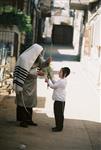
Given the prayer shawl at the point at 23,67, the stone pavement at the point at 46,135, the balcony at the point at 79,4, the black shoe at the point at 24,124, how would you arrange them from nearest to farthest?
1. the stone pavement at the point at 46,135
2. the prayer shawl at the point at 23,67
3. the black shoe at the point at 24,124
4. the balcony at the point at 79,4

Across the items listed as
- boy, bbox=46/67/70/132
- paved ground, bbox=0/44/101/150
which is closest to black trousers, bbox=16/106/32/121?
paved ground, bbox=0/44/101/150

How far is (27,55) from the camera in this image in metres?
9.54

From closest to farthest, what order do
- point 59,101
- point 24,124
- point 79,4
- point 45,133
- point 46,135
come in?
point 46,135 < point 45,133 < point 59,101 < point 24,124 < point 79,4

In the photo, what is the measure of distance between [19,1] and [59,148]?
48.5ft

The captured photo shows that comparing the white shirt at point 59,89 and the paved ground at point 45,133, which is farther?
the white shirt at point 59,89

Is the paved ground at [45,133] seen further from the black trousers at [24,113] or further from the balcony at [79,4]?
the balcony at [79,4]

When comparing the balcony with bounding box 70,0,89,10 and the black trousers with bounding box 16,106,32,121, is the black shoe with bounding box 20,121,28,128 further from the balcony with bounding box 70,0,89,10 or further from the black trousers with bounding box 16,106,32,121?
the balcony with bounding box 70,0,89,10

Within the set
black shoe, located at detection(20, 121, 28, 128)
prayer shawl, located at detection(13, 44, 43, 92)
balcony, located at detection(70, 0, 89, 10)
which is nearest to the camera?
prayer shawl, located at detection(13, 44, 43, 92)

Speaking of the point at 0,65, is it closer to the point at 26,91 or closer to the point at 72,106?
the point at 72,106

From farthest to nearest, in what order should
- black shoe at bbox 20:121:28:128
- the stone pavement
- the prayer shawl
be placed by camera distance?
black shoe at bbox 20:121:28:128, the prayer shawl, the stone pavement

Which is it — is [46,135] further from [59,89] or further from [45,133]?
[59,89]

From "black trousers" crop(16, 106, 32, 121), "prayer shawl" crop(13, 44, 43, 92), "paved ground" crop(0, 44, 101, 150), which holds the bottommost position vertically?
"paved ground" crop(0, 44, 101, 150)

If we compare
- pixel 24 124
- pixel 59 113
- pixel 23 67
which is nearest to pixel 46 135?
pixel 59 113

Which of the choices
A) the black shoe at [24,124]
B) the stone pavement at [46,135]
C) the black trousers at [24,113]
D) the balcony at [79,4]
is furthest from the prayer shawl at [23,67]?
the balcony at [79,4]
